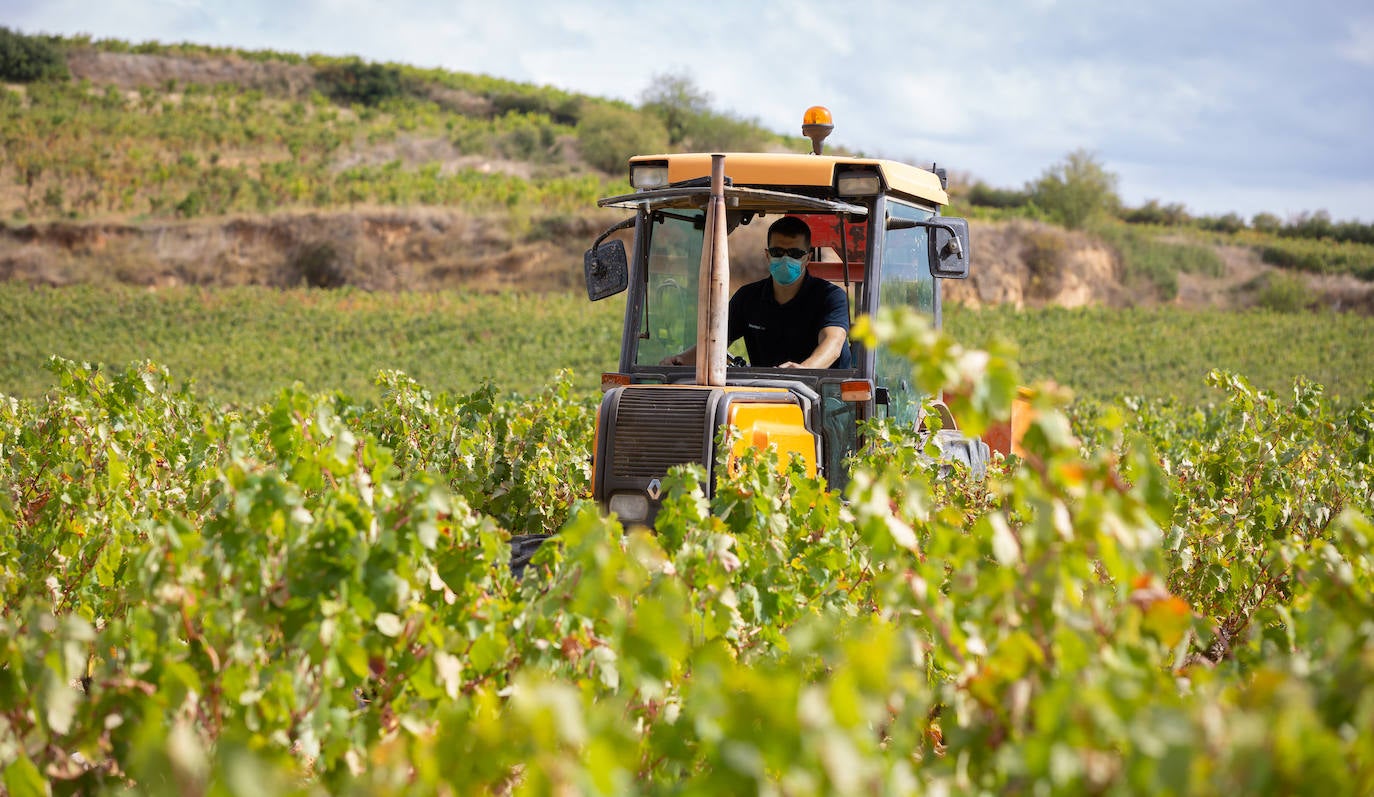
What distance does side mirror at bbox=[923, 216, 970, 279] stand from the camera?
17.8ft

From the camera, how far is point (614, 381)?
573 centimetres

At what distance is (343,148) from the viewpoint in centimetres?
5100

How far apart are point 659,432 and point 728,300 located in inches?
26.6

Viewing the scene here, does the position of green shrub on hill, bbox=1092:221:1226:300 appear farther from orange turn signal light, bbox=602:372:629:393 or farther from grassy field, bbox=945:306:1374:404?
orange turn signal light, bbox=602:372:629:393

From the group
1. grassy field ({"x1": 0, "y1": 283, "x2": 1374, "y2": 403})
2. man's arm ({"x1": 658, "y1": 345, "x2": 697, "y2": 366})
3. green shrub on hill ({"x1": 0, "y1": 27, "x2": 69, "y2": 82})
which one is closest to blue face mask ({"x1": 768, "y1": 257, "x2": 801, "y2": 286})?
man's arm ({"x1": 658, "y1": 345, "x2": 697, "y2": 366})

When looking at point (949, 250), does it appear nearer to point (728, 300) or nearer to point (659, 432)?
point (728, 300)

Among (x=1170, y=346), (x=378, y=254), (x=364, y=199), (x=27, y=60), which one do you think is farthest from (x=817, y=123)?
(x=27, y=60)

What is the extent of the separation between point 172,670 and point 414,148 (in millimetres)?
52799

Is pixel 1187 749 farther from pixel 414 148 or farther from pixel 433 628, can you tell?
pixel 414 148

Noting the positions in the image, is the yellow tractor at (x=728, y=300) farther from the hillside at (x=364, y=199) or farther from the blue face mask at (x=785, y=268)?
the hillside at (x=364, y=199)

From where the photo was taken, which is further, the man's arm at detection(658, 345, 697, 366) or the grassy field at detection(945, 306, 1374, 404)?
the grassy field at detection(945, 306, 1374, 404)

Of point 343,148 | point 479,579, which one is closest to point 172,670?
point 479,579

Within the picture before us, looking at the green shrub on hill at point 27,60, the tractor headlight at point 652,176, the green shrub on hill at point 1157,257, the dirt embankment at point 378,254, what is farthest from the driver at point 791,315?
the green shrub on hill at point 27,60

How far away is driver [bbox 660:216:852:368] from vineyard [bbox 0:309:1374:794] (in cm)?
80
